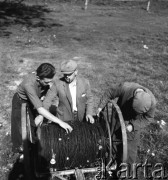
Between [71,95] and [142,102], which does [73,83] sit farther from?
[142,102]

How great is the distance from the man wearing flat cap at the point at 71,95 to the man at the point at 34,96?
0.15m

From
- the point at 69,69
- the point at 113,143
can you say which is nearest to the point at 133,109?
the point at 113,143

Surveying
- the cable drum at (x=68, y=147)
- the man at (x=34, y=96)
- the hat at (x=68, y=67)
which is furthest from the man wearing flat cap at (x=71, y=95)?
the cable drum at (x=68, y=147)

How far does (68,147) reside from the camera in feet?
11.8

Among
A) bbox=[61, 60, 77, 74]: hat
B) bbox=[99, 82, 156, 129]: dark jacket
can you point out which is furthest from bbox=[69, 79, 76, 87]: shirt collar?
bbox=[99, 82, 156, 129]: dark jacket

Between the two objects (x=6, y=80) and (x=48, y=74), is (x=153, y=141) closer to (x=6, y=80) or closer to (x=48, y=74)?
(x=48, y=74)

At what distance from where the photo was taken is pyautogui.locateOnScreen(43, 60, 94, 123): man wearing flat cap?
355 centimetres

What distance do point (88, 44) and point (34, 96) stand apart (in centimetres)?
854

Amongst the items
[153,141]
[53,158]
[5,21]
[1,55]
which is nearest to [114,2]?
[5,21]

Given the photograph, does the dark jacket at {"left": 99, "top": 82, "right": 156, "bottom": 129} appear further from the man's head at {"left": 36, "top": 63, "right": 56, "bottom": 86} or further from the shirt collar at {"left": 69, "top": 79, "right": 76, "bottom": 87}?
the man's head at {"left": 36, "top": 63, "right": 56, "bottom": 86}

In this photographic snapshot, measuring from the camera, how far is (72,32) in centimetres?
1373

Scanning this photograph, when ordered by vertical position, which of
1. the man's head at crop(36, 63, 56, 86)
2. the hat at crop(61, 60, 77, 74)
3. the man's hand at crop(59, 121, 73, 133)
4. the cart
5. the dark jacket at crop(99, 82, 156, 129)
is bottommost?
the cart

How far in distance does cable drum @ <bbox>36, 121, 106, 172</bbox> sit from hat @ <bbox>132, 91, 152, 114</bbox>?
780 millimetres

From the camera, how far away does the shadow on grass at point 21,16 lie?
14.6 m
